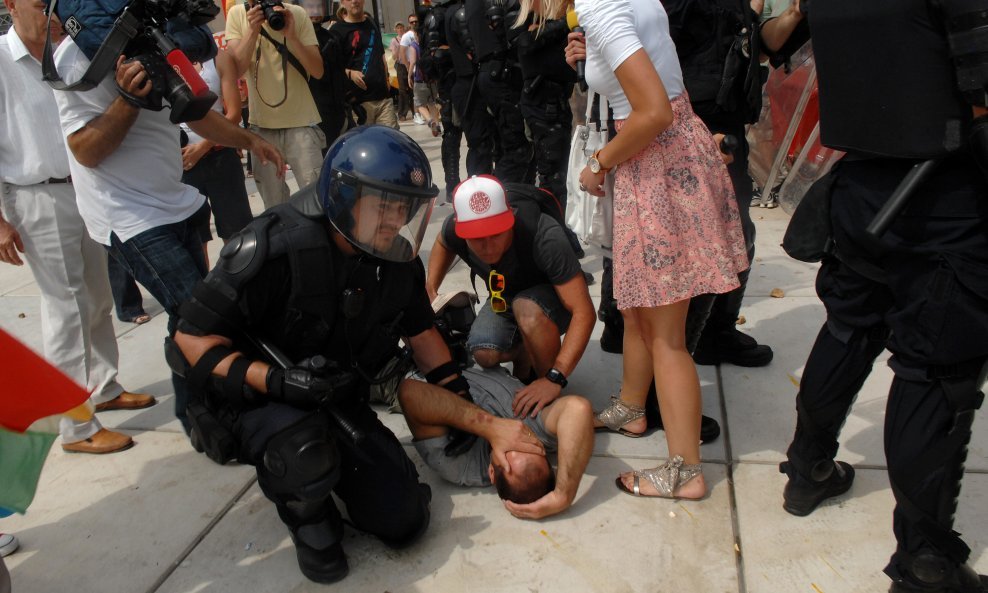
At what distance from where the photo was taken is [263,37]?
14.2 ft

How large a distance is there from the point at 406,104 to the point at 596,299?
1043 centimetres

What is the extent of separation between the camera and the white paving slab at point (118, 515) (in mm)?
2385

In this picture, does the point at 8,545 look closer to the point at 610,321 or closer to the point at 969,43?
the point at 610,321

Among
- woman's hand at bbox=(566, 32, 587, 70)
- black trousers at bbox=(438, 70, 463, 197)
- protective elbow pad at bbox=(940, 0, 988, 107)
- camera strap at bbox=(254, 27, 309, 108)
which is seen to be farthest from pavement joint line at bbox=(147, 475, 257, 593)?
black trousers at bbox=(438, 70, 463, 197)

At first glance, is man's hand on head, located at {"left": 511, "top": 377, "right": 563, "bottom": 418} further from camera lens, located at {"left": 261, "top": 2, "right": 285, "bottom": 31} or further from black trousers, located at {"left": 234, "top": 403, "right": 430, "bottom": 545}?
camera lens, located at {"left": 261, "top": 2, "right": 285, "bottom": 31}

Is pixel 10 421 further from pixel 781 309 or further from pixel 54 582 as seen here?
pixel 781 309

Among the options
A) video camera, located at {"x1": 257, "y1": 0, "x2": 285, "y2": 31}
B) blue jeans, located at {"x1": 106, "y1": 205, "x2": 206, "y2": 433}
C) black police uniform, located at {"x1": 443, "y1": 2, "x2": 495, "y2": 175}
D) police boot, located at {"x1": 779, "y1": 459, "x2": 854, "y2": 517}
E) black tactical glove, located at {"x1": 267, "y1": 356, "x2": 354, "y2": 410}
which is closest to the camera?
black tactical glove, located at {"x1": 267, "y1": 356, "x2": 354, "y2": 410}

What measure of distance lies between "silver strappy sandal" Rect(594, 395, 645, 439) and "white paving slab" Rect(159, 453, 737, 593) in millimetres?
343

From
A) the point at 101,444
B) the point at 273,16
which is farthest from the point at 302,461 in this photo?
the point at 273,16

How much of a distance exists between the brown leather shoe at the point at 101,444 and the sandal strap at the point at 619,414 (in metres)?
1.94

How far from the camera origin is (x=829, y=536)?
7.42 ft

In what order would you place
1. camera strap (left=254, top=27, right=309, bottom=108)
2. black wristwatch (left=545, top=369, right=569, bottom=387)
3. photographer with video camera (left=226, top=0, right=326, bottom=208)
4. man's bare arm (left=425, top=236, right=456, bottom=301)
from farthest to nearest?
1. camera strap (left=254, top=27, right=309, bottom=108)
2. photographer with video camera (left=226, top=0, right=326, bottom=208)
3. man's bare arm (left=425, top=236, right=456, bottom=301)
4. black wristwatch (left=545, top=369, right=569, bottom=387)

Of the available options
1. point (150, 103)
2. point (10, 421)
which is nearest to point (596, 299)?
point (150, 103)

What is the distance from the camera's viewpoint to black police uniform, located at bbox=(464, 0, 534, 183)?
475 centimetres
